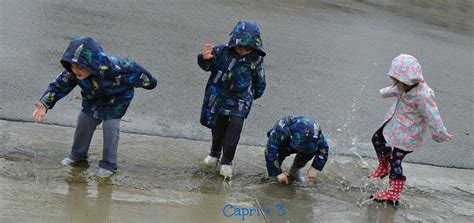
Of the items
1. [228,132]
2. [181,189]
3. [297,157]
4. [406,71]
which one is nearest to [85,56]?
[181,189]

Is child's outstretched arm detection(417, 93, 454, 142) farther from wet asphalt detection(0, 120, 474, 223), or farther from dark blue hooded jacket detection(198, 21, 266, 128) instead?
dark blue hooded jacket detection(198, 21, 266, 128)

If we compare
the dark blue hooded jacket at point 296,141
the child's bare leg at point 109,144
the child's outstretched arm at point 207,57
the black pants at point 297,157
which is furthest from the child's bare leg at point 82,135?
the black pants at point 297,157

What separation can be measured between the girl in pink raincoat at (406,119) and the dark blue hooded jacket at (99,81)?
1.79 m

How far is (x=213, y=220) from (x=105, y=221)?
2.20 ft

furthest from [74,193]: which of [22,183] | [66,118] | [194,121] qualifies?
[194,121]

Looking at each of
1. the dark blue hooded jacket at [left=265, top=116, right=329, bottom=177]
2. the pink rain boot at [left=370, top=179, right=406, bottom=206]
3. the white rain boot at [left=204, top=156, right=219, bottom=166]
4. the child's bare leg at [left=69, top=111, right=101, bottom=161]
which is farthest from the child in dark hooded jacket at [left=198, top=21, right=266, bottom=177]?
the pink rain boot at [left=370, top=179, right=406, bottom=206]

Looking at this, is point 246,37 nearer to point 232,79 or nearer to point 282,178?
point 232,79

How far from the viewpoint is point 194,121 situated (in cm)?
585

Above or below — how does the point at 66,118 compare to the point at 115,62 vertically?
below

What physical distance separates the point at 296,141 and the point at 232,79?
2.17 ft

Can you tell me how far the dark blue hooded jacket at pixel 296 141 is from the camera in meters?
4.59

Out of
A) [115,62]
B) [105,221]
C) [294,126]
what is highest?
[115,62]

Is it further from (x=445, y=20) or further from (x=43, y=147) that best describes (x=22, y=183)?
(x=445, y=20)

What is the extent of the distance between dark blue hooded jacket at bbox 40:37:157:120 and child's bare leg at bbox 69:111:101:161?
52 mm
